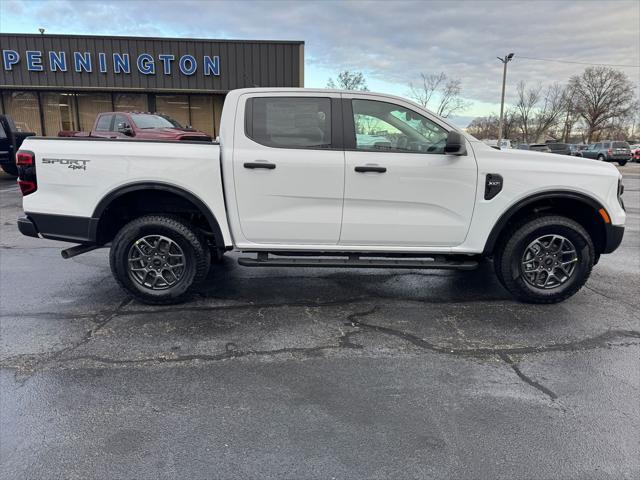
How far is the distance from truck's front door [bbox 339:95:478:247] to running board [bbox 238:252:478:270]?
17 centimetres

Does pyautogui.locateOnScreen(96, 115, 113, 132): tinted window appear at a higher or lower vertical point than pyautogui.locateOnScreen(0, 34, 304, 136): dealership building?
lower

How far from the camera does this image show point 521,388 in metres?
3.03

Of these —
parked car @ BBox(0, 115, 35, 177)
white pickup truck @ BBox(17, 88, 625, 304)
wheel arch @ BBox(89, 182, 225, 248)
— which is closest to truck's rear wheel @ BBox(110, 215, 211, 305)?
white pickup truck @ BBox(17, 88, 625, 304)

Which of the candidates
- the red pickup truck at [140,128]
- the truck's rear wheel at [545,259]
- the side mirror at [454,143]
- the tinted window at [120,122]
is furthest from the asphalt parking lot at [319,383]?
the tinted window at [120,122]

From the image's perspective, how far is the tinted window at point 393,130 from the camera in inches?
166

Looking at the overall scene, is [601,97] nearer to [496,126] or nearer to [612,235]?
[496,126]

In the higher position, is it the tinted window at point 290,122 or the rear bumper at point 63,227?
the tinted window at point 290,122

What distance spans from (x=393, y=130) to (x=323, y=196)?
91cm

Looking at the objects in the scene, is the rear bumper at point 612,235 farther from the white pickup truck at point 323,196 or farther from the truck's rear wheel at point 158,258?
the truck's rear wheel at point 158,258

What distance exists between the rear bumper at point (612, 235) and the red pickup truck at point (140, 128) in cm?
998

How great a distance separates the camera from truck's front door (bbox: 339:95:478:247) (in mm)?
4156

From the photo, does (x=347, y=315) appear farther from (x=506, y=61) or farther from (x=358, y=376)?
(x=506, y=61)

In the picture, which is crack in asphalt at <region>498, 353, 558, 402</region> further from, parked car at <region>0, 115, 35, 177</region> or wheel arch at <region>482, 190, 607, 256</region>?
parked car at <region>0, 115, 35, 177</region>

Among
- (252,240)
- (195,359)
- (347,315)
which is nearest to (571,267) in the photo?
(347,315)
